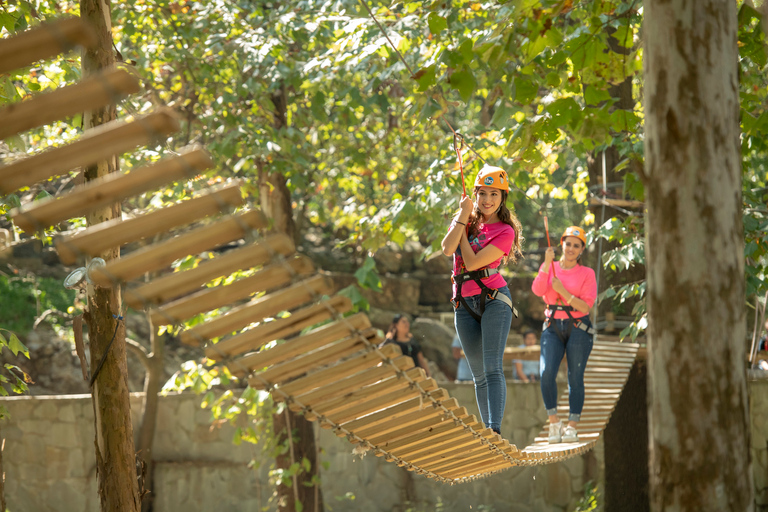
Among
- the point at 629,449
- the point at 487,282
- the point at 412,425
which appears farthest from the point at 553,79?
the point at 629,449

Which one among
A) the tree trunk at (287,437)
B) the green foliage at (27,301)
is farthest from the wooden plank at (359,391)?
the green foliage at (27,301)

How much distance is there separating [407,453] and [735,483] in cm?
152

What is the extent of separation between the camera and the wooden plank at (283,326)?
80.8 inches

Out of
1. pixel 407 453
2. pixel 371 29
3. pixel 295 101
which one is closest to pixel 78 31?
pixel 407 453

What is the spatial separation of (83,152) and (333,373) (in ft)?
3.14

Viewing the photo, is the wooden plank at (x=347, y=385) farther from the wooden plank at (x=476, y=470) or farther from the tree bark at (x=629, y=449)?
the tree bark at (x=629, y=449)

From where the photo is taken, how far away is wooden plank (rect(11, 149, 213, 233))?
1.85 meters

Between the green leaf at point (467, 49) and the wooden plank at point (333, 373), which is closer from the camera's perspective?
the wooden plank at point (333, 373)

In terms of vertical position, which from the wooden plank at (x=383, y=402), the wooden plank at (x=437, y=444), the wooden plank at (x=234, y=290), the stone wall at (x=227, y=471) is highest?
the wooden plank at (x=234, y=290)

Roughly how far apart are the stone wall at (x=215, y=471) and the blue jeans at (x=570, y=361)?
216cm

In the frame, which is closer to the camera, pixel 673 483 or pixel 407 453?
pixel 673 483

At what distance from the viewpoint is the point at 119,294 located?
309cm

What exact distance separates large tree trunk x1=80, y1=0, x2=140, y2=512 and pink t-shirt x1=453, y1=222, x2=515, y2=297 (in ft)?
4.40

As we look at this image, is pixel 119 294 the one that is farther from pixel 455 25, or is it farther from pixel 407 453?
pixel 455 25
